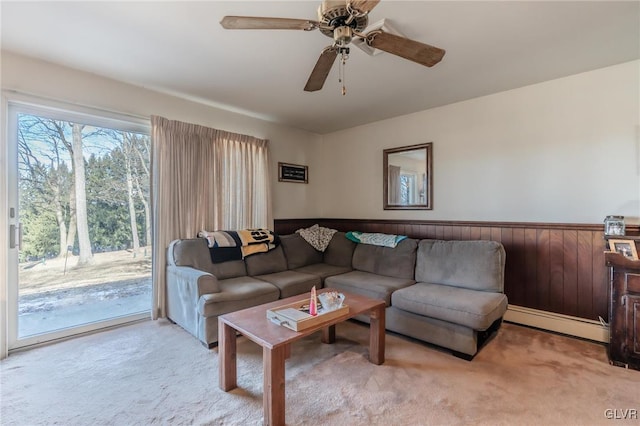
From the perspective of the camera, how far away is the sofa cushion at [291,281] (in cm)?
302

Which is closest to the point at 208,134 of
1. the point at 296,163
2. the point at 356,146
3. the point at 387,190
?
the point at 296,163

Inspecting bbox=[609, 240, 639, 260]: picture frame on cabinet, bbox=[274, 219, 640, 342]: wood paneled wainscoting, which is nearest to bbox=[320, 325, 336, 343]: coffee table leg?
bbox=[274, 219, 640, 342]: wood paneled wainscoting

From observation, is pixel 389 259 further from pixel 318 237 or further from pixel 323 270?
pixel 318 237

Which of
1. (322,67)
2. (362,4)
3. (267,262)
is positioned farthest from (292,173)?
(362,4)

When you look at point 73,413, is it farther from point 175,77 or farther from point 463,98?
point 463,98

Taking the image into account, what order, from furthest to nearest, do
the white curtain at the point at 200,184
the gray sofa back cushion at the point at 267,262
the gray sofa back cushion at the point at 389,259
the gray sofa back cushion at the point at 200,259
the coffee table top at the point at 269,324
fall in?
the gray sofa back cushion at the point at 267,262 → the gray sofa back cushion at the point at 389,259 → the white curtain at the point at 200,184 → the gray sofa back cushion at the point at 200,259 → the coffee table top at the point at 269,324

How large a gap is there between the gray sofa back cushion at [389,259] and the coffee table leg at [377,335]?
3.58ft

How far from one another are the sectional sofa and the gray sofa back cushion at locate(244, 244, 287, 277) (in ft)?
0.04

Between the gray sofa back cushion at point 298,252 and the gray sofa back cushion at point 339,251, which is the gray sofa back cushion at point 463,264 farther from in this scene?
the gray sofa back cushion at point 298,252

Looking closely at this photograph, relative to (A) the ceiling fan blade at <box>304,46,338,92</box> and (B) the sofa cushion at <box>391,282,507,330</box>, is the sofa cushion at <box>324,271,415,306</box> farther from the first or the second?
(A) the ceiling fan blade at <box>304,46,338,92</box>

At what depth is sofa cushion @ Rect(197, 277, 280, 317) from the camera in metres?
2.51

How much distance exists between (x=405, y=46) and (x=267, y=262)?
266cm

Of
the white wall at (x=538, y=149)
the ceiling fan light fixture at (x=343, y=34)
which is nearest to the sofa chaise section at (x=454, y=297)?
the white wall at (x=538, y=149)

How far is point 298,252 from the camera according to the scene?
3877 mm
